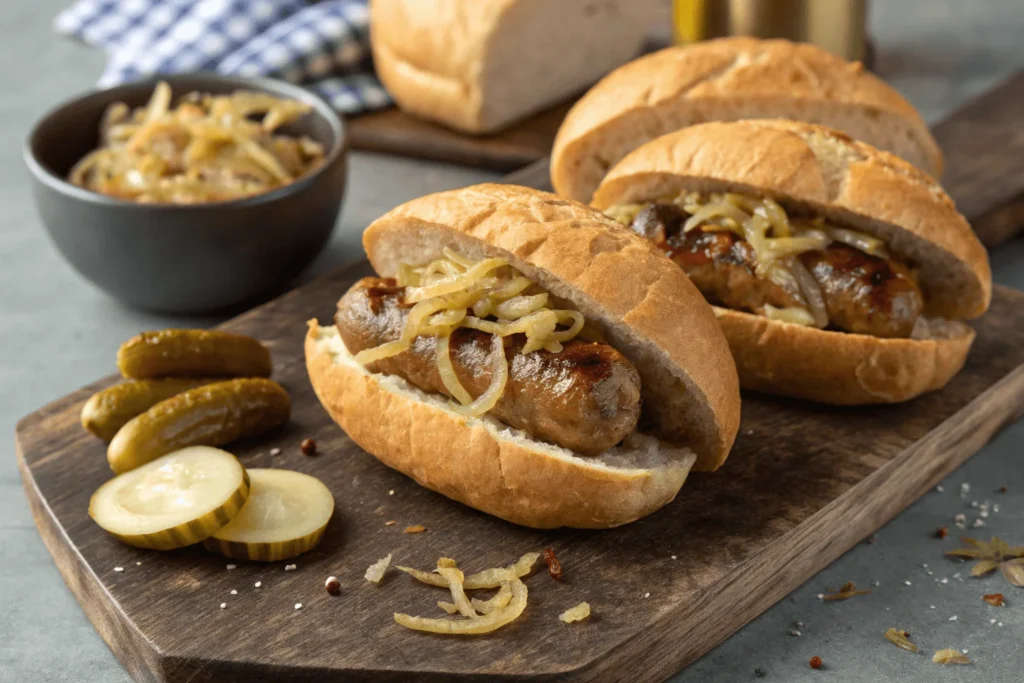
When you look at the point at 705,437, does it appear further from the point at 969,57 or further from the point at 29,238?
the point at 969,57

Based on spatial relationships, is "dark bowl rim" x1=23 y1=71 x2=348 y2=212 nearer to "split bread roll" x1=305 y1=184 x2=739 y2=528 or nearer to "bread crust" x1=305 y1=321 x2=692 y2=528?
"split bread roll" x1=305 y1=184 x2=739 y2=528

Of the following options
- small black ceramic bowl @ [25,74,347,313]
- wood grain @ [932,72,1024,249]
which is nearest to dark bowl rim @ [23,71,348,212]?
small black ceramic bowl @ [25,74,347,313]

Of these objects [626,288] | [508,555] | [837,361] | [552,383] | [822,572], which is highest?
[626,288]

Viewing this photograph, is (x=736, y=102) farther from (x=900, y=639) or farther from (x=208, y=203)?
(x=900, y=639)

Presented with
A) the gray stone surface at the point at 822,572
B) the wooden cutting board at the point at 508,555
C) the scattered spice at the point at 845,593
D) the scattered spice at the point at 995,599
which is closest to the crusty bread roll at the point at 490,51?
the gray stone surface at the point at 822,572

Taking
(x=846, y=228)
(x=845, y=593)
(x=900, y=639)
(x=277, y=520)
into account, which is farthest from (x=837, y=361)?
(x=277, y=520)

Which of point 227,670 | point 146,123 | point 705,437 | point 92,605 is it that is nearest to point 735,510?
point 705,437
